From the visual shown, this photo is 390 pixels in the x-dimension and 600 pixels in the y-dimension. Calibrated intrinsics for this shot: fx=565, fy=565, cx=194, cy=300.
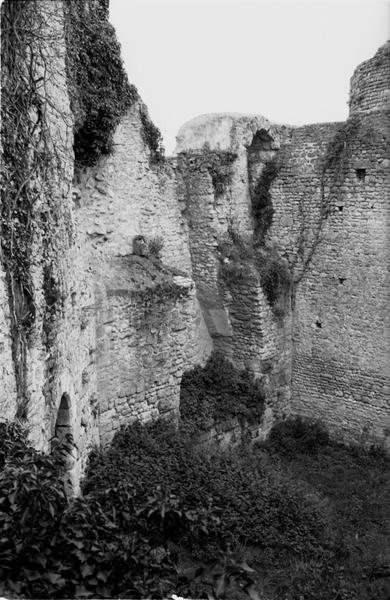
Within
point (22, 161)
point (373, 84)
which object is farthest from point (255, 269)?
point (22, 161)

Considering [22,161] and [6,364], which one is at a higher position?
[22,161]

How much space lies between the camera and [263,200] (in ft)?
38.2

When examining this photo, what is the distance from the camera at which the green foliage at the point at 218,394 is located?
990 centimetres

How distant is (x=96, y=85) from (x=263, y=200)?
4483 millimetres

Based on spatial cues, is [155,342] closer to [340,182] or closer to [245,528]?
[245,528]

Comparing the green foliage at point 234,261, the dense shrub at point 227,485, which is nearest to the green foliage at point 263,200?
the green foliage at point 234,261

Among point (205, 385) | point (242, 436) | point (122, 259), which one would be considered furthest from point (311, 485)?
point (122, 259)

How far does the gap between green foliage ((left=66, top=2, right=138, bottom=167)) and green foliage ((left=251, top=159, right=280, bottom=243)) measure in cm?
353

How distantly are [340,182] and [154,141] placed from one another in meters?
3.57

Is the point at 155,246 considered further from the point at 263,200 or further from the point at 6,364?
the point at 6,364

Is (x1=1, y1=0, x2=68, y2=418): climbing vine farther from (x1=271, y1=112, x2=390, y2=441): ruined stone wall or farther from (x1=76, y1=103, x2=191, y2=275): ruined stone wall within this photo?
(x1=271, y1=112, x2=390, y2=441): ruined stone wall

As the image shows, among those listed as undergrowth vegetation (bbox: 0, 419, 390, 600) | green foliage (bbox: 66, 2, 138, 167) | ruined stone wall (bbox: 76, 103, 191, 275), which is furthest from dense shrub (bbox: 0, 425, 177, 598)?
Result: ruined stone wall (bbox: 76, 103, 191, 275)

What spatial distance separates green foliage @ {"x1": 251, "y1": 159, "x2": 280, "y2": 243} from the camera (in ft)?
37.7

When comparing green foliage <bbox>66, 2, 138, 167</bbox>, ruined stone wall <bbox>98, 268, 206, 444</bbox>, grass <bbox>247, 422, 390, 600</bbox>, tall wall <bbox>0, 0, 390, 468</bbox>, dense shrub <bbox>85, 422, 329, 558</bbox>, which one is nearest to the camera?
grass <bbox>247, 422, 390, 600</bbox>
